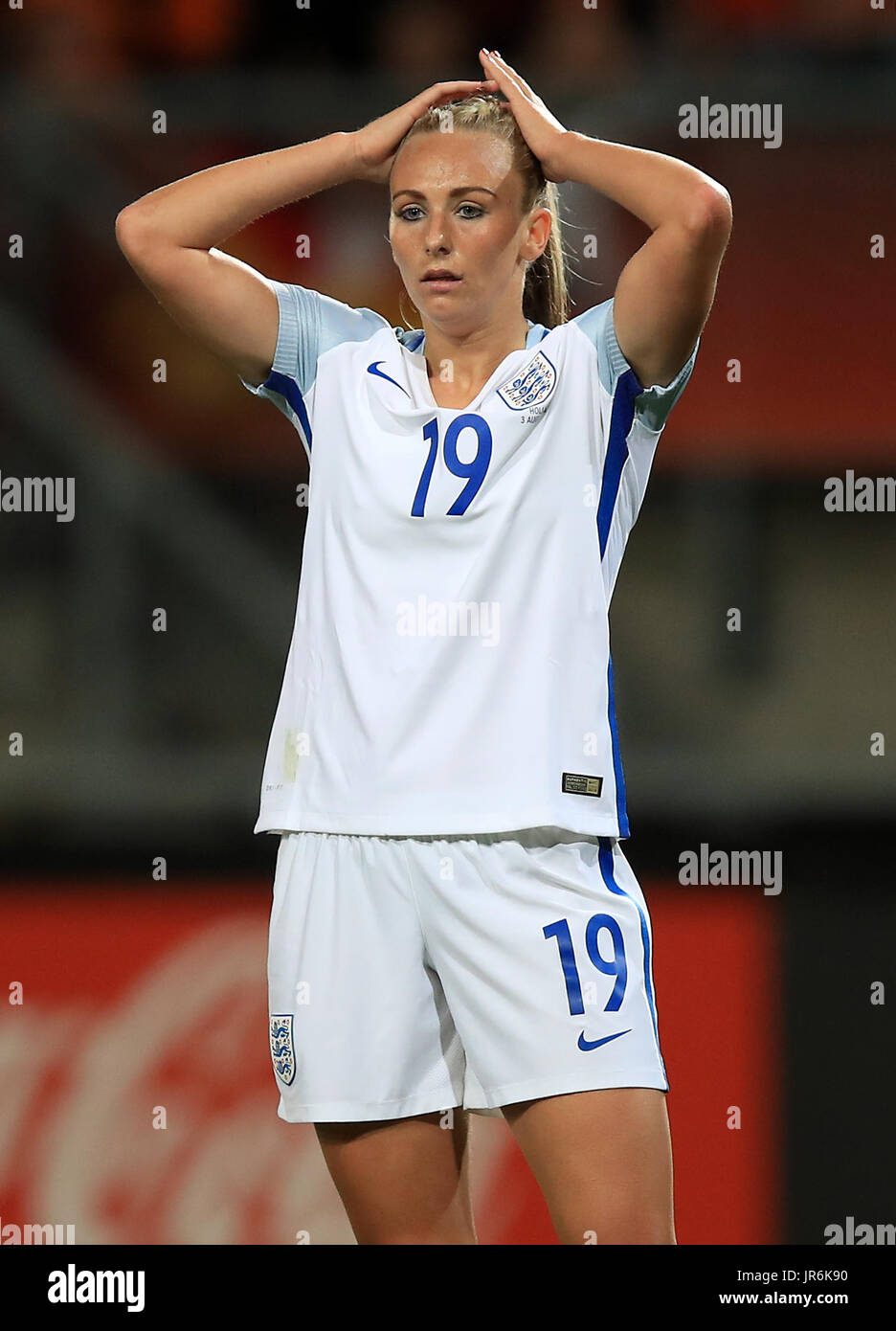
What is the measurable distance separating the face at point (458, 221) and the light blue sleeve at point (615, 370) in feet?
0.42

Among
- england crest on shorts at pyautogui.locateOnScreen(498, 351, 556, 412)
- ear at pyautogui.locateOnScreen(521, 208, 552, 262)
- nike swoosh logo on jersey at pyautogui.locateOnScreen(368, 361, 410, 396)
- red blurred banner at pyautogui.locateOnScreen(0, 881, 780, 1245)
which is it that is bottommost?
red blurred banner at pyautogui.locateOnScreen(0, 881, 780, 1245)

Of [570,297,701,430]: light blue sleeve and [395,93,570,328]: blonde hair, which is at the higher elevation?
[395,93,570,328]: blonde hair

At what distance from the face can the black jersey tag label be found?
596 mm

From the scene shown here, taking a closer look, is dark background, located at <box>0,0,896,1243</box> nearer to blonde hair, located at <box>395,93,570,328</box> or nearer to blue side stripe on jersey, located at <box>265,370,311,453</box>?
blonde hair, located at <box>395,93,570,328</box>

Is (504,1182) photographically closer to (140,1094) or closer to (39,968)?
(140,1094)

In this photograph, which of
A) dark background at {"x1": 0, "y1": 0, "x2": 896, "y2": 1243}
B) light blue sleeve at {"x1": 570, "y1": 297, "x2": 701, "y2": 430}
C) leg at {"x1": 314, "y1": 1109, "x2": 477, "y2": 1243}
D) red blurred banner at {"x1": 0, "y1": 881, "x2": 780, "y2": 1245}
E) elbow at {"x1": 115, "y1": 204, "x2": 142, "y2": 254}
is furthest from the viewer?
dark background at {"x1": 0, "y1": 0, "x2": 896, "y2": 1243}

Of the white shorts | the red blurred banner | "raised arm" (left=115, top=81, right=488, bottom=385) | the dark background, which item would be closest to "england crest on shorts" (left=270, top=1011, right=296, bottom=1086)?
the white shorts

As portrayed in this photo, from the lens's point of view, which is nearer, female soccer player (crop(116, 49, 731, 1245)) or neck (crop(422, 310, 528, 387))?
female soccer player (crop(116, 49, 731, 1245))

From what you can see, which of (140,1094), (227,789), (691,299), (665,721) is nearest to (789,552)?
(665,721)

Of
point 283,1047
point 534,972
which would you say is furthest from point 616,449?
point 283,1047

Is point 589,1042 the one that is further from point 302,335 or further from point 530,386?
point 302,335

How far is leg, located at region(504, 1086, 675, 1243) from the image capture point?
186 centimetres

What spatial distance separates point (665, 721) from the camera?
3.99m

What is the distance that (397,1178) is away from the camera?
6.45 feet
